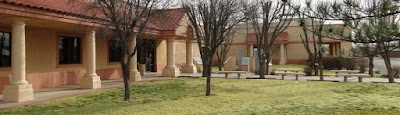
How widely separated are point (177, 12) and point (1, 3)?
1539cm

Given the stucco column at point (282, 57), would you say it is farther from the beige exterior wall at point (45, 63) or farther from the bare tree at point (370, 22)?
the bare tree at point (370, 22)

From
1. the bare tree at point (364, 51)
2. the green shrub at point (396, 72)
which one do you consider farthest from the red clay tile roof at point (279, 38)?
the bare tree at point (364, 51)

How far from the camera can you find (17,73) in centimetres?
1131

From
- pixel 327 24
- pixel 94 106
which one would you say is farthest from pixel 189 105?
pixel 327 24

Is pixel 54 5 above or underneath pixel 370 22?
above

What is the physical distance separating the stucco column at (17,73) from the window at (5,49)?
215 cm

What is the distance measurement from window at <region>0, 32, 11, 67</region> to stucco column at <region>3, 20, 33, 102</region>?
215cm

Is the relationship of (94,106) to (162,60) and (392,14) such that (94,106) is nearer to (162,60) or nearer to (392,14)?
(392,14)

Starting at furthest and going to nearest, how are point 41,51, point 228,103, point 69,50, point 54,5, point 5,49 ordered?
point 69,50
point 41,51
point 5,49
point 54,5
point 228,103

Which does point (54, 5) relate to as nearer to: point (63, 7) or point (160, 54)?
point (63, 7)

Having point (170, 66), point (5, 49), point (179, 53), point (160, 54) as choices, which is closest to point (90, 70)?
point (5, 49)

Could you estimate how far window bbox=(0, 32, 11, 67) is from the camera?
1306 cm

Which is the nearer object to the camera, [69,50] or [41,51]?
[41,51]

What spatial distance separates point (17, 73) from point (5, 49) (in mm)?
2570
